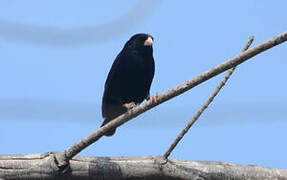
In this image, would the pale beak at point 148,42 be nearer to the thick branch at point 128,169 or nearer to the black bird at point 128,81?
the black bird at point 128,81

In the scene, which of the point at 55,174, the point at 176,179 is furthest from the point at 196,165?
the point at 55,174

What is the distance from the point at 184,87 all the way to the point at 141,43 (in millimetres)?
3507

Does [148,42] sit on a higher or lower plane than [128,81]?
higher

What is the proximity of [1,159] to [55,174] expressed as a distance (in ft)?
1.21

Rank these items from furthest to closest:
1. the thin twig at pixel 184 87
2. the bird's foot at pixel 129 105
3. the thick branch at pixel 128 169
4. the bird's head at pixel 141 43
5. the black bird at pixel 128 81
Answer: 1. the bird's head at pixel 141 43
2. the black bird at pixel 128 81
3. the bird's foot at pixel 129 105
4. the thick branch at pixel 128 169
5. the thin twig at pixel 184 87

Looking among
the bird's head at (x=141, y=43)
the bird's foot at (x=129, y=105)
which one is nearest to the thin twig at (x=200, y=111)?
the bird's foot at (x=129, y=105)

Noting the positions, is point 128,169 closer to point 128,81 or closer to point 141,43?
point 128,81

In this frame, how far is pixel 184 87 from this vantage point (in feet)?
11.5

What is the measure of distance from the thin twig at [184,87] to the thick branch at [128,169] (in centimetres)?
16

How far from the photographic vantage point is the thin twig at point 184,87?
3.32m

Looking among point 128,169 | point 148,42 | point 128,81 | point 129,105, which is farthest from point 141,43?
point 128,169

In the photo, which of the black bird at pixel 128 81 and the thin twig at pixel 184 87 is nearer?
the thin twig at pixel 184 87

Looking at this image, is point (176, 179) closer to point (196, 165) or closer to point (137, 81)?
point (196, 165)

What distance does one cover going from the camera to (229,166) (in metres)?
4.03
